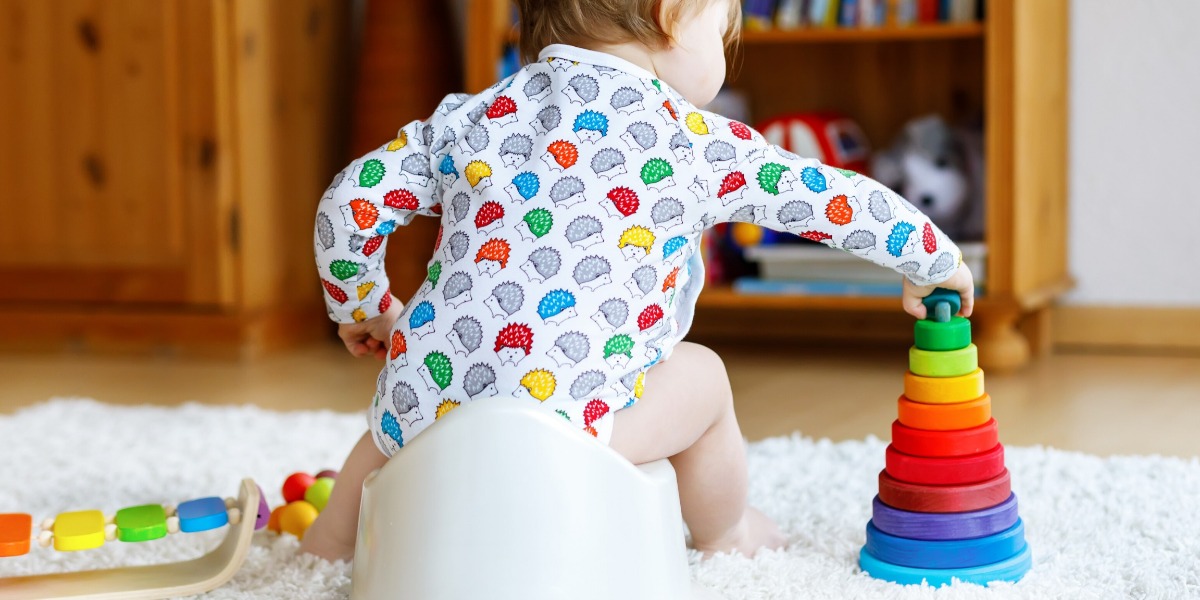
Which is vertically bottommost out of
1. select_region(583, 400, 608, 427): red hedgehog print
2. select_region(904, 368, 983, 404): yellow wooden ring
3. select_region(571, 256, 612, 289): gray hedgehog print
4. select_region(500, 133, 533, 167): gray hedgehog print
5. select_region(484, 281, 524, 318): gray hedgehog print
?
select_region(904, 368, 983, 404): yellow wooden ring

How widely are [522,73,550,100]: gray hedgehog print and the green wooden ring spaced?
0.32 meters

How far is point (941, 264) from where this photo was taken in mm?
919

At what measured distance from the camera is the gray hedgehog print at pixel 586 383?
0.85m

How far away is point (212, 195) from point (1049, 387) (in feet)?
4.48

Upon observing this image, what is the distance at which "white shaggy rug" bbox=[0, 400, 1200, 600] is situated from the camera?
3.19 feet

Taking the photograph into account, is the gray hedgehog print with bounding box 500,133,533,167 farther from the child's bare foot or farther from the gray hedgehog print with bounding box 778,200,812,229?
the child's bare foot

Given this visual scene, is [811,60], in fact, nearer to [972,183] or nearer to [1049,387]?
[972,183]

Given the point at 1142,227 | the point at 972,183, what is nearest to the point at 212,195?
the point at 972,183

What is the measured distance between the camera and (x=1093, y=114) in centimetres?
203

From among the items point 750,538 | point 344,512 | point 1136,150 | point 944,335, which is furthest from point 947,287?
Result: point 1136,150

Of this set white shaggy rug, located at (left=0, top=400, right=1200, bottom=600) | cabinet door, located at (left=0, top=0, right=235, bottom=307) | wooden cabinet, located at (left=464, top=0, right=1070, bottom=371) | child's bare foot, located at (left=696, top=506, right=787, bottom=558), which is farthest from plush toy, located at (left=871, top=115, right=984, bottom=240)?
cabinet door, located at (left=0, top=0, right=235, bottom=307)

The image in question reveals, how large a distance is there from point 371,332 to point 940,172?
120cm

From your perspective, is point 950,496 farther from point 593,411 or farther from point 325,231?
point 325,231

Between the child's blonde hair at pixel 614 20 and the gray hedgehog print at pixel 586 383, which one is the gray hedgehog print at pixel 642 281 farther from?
the child's blonde hair at pixel 614 20
